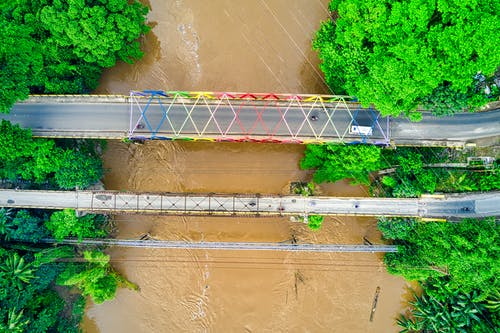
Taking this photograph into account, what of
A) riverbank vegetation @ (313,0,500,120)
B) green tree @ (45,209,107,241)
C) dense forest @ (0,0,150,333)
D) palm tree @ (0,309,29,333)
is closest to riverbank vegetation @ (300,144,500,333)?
riverbank vegetation @ (313,0,500,120)

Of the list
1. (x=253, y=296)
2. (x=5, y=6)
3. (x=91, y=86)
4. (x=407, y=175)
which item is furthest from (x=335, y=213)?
(x=5, y=6)

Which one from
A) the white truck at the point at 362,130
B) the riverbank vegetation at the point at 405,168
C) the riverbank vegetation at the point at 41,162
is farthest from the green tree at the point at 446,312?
the riverbank vegetation at the point at 41,162

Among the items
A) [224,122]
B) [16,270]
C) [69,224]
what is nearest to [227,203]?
[224,122]

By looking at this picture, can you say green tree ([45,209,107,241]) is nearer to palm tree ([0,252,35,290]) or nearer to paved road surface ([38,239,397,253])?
paved road surface ([38,239,397,253])

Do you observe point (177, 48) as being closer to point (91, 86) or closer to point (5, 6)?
point (91, 86)

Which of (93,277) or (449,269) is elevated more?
(449,269)

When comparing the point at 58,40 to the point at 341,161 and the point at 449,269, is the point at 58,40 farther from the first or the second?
the point at 449,269

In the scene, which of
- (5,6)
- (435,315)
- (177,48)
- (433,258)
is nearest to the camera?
(5,6)

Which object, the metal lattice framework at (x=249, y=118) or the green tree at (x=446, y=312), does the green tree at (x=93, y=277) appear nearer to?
the metal lattice framework at (x=249, y=118)
